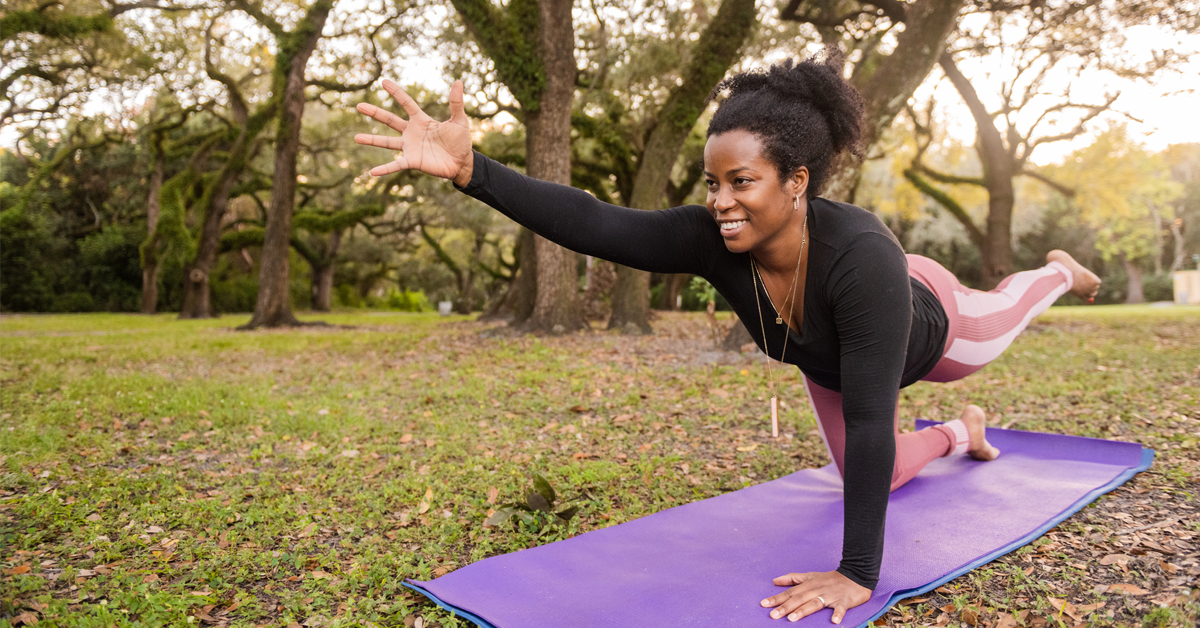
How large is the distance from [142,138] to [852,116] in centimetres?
2609

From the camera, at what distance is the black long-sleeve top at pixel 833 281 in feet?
6.83

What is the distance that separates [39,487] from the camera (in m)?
3.33

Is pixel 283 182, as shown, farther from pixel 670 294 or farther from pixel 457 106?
pixel 457 106

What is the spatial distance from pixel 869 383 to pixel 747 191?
0.71 m

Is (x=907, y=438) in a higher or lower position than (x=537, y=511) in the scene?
higher

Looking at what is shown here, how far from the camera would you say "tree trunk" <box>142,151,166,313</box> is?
20453 mm

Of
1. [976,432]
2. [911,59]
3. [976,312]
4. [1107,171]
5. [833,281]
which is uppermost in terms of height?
[911,59]

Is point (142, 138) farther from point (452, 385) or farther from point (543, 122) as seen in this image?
point (452, 385)

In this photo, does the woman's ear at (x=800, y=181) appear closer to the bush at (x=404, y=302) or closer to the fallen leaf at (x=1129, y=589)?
the fallen leaf at (x=1129, y=589)

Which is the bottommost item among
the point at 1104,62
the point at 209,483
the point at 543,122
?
the point at 209,483

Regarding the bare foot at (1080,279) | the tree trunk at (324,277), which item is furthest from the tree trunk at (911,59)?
the tree trunk at (324,277)

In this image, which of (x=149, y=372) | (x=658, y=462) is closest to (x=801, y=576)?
(x=658, y=462)

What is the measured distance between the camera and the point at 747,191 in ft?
7.09

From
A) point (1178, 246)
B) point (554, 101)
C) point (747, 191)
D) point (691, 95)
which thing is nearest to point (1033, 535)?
point (747, 191)
